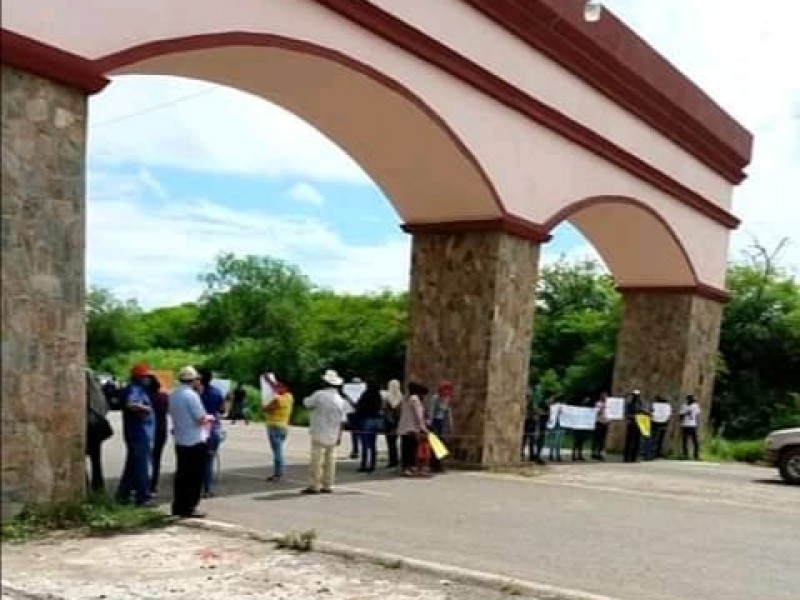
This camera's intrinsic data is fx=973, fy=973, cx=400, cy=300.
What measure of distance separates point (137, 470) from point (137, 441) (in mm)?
284

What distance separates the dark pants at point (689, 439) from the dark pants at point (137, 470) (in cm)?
1539

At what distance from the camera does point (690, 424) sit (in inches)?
862

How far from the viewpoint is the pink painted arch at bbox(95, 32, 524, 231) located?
418 inches

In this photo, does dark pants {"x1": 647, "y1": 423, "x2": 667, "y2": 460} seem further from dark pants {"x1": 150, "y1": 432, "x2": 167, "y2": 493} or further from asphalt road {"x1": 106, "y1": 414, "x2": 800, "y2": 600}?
dark pants {"x1": 150, "y1": 432, "x2": 167, "y2": 493}

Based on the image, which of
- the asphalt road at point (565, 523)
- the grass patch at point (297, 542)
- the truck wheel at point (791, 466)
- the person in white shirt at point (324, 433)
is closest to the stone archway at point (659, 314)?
the truck wheel at point (791, 466)

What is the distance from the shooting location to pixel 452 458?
15.4 metres

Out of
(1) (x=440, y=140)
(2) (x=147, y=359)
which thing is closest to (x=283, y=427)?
(1) (x=440, y=140)

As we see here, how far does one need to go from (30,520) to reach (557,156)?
1122 centimetres

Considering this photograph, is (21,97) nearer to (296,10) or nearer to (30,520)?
(30,520)

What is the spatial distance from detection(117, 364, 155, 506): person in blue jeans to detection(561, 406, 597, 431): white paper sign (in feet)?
35.3

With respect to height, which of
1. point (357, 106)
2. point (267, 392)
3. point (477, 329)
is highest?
point (357, 106)

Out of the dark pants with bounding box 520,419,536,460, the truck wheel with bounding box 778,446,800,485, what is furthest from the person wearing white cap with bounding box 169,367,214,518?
the truck wheel with bounding box 778,446,800,485

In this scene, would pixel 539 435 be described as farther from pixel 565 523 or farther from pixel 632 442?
pixel 565 523

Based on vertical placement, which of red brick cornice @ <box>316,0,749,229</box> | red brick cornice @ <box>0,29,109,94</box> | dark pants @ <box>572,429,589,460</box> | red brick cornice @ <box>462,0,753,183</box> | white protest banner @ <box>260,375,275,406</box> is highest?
red brick cornice @ <box>462,0,753,183</box>
